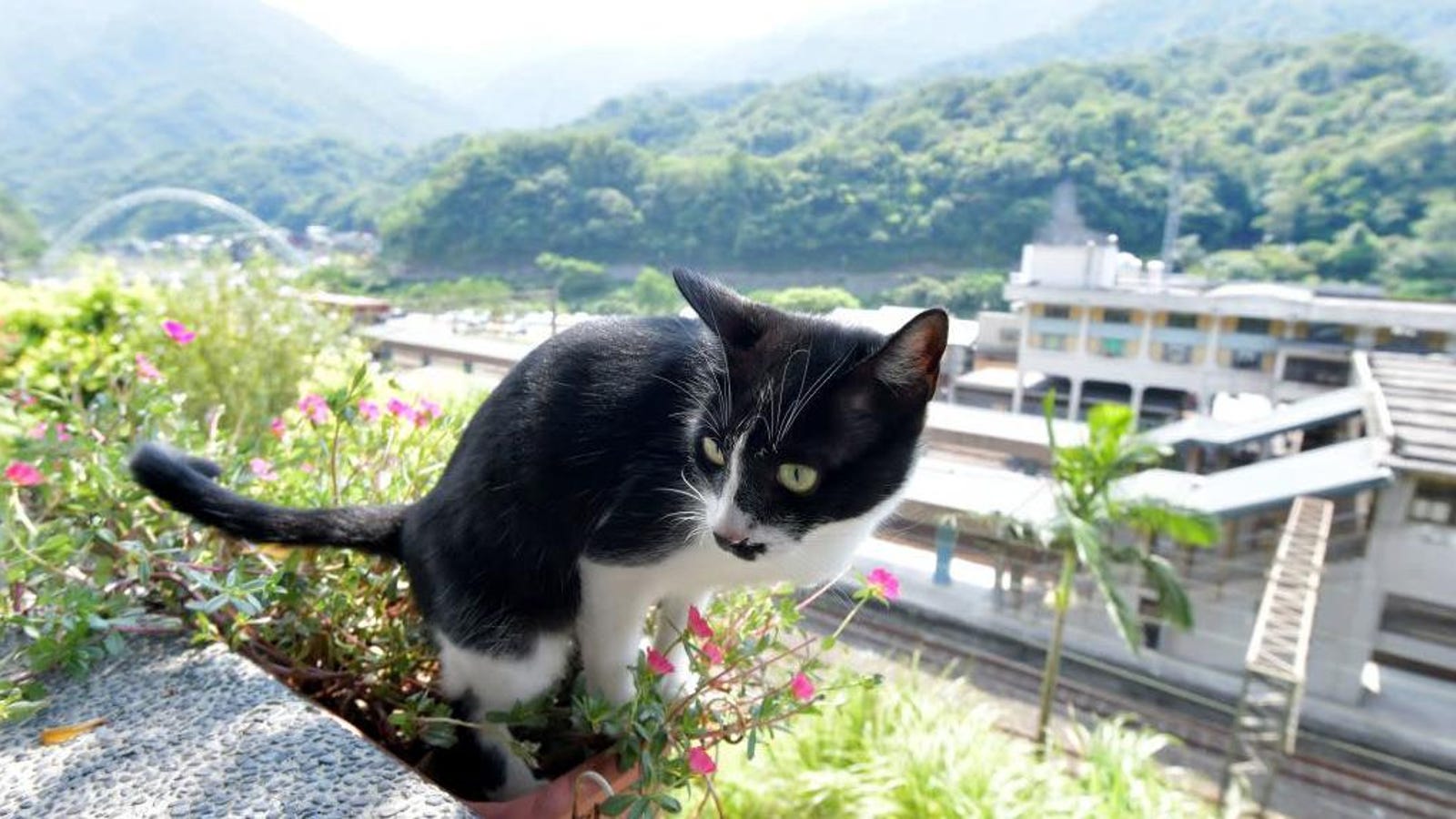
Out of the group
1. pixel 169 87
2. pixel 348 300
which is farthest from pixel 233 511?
pixel 169 87

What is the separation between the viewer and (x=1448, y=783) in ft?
12.9

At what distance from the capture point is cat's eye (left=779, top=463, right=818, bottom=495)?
0.65 m

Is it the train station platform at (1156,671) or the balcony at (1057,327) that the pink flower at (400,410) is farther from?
the balcony at (1057,327)

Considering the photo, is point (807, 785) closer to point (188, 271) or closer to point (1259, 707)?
point (188, 271)

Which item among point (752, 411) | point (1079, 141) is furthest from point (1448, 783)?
point (752, 411)

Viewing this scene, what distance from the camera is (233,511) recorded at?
2.46 feet

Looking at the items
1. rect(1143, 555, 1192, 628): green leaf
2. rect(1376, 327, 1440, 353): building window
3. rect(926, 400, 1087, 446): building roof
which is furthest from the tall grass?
rect(1376, 327, 1440, 353): building window

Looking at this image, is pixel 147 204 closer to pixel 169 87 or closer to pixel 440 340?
pixel 169 87

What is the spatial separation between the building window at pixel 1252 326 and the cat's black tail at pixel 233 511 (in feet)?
15.7

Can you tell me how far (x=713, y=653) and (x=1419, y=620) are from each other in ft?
16.9

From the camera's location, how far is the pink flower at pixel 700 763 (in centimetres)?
63

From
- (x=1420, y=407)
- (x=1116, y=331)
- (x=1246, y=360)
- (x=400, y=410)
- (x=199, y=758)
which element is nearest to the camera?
(x=199, y=758)

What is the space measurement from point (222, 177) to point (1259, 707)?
10.1 meters

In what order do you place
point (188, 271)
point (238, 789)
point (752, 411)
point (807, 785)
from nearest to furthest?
1. point (238, 789)
2. point (752, 411)
3. point (807, 785)
4. point (188, 271)
